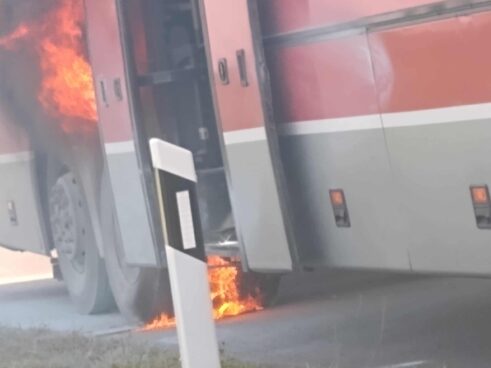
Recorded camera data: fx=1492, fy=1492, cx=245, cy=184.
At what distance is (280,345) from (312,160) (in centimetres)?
193

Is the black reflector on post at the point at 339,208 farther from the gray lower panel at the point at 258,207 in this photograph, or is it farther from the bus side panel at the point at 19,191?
the bus side panel at the point at 19,191

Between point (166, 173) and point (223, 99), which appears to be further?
point (223, 99)

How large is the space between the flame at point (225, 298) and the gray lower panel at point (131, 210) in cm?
72

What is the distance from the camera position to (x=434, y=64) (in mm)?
6805

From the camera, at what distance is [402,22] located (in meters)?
6.95

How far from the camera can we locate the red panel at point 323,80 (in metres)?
7.33

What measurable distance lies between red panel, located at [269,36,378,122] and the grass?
1.38 m

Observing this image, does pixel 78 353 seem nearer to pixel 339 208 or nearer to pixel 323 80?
pixel 339 208

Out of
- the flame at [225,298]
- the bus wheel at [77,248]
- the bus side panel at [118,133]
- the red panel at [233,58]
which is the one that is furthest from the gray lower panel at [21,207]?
the red panel at [233,58]

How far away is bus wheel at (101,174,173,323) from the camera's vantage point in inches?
430

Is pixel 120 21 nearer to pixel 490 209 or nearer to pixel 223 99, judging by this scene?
pixel 223 99

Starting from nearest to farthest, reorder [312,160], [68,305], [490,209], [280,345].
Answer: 1. [490,209]
2. [312,160]
3. [280,345]
4. [68,305]

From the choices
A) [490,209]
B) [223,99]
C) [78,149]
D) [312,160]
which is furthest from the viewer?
[78,149]

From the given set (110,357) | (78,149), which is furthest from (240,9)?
(78,149)
